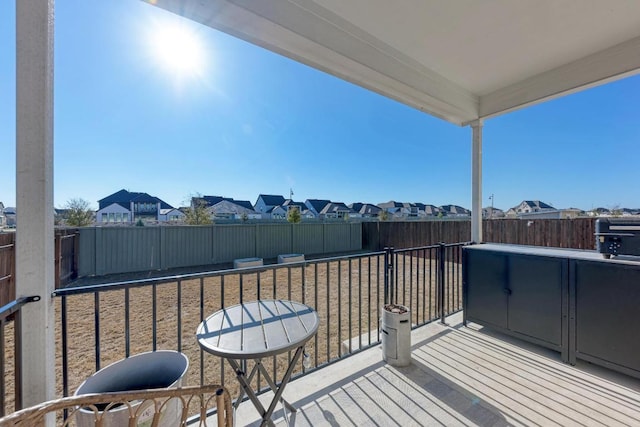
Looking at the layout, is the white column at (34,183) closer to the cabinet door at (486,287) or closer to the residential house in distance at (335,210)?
the cabinet door at (486,287)

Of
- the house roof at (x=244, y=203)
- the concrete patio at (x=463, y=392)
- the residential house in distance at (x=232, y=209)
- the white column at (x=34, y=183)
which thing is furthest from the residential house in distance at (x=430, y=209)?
the white column at (x=34, y=183)

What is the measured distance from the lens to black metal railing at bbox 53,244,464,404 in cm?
149

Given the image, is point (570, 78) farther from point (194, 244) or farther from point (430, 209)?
point (430, 209)

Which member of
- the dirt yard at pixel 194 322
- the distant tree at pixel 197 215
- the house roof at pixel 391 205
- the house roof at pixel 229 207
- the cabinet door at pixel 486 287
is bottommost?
the dirt yard at pixel 194 322

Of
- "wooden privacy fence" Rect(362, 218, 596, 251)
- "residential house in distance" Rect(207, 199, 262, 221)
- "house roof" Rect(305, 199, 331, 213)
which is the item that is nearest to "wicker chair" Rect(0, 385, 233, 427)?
"wooden privacy fence" Rect(362, 218, 596, 251)

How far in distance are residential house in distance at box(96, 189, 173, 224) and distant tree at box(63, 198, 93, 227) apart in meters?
13.2

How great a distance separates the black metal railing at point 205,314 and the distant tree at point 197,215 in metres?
6.64

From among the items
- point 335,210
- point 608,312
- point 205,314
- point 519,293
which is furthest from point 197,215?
point 335,210

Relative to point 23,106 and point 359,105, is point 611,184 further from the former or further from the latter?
point 23,106

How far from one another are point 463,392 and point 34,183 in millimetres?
2614

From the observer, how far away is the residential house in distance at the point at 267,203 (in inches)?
1216

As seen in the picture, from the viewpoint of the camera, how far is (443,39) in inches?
82.0

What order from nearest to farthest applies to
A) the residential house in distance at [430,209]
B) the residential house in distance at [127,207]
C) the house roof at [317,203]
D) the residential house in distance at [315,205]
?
the residential house in distance at [127,207] → the residential house in distance at [315,205] → the house roof at [317,203] → the residential house in distance at [430,209]

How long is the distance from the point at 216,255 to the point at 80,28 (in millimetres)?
7810
